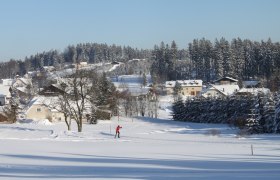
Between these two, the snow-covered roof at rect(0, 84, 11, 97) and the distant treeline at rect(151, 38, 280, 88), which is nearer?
the snow-covered roof at rect(0, 84, 11, 97)

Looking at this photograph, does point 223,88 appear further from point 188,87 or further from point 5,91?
point 5,91

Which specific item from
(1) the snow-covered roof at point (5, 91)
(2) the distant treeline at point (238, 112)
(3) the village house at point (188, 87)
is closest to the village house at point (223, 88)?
(3) the village house at point (188, 87)

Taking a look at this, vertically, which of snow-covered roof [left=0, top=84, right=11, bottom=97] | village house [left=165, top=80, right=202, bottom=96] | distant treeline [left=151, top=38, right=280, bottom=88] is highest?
distant treeline [left=151, top=38, right=280, bottom=88]

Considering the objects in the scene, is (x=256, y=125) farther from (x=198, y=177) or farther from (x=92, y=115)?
(x=198, y=177)

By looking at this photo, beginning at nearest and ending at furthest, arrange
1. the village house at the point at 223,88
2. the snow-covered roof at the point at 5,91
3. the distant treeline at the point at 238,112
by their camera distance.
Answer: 1. the distant treeline at the point at 238,112
2. the village house at the point at 223,88
3. the snow-covered roof at the point at 5,91

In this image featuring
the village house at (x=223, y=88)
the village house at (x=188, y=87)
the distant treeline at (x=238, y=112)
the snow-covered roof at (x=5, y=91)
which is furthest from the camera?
the village house at (x=188, y=87)

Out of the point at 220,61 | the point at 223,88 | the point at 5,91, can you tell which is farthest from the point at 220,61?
the point at 5,91

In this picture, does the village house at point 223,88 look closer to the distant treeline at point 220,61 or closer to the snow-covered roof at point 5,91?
the distant treeline at point 220,61

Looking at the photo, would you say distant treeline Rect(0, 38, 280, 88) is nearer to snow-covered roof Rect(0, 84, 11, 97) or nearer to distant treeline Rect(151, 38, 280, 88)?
distant treeline Rect(151, 38, 280, 88)

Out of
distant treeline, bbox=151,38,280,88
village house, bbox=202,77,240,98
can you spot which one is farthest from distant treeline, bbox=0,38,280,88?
village house, bbox=202,77,240,98

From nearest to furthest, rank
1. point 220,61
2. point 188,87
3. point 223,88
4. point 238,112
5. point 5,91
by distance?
point 238,112 < point 223,88 < point 5,91 < point 188,87 < point 220,61

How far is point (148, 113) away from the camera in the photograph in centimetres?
10156

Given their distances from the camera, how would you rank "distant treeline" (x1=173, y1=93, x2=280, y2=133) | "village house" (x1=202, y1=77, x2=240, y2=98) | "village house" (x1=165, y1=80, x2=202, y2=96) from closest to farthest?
1. "distant treeline" (x1=173, y1=93, x2=280, y2=133)
2. "village house" (x1=202, y1=77, x2=240, y2=98)
3. "village house" (x1=165, y1=80, x2=202, y2=96)

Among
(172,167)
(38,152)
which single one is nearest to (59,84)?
(38,152)
